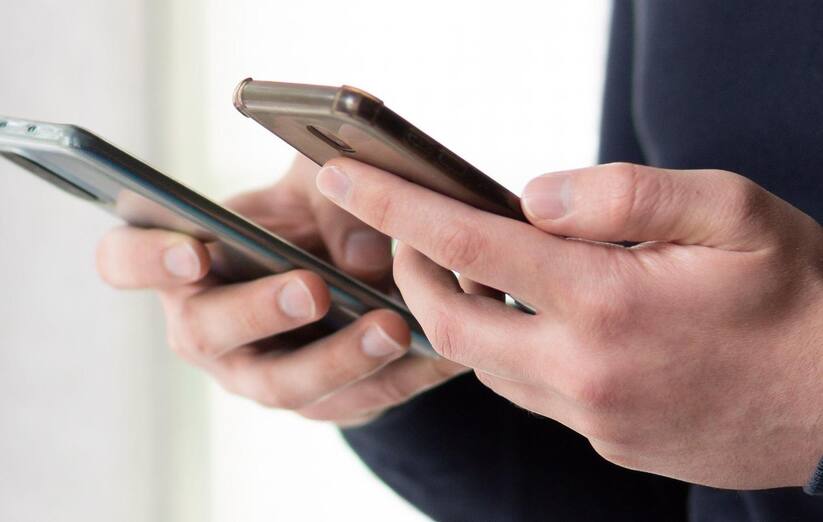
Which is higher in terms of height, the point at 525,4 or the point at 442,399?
the point at 525,4

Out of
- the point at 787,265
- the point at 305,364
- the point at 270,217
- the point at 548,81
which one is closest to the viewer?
the point at 787,265

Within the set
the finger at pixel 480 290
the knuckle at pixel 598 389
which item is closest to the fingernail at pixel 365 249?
the finger at pixel 480 290

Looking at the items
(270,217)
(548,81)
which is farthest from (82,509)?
(548,81)

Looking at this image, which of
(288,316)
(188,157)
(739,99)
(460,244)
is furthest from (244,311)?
(188,157)

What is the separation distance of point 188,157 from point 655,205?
4.95 ft

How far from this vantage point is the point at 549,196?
0.38 metres

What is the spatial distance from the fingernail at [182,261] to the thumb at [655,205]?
30 cm

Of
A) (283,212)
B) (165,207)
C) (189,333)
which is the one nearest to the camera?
(165,207)

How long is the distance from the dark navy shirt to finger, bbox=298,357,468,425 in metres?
0.04

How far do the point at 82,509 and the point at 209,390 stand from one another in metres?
0.39

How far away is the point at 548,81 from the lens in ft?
5.10

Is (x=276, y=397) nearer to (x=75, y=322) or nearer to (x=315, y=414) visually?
(x=315, y=414)

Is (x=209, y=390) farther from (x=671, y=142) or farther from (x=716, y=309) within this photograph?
(x=716, y=309)

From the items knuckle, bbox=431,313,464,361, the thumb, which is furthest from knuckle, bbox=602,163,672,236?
knuckle, bbox=431,313,464,361
